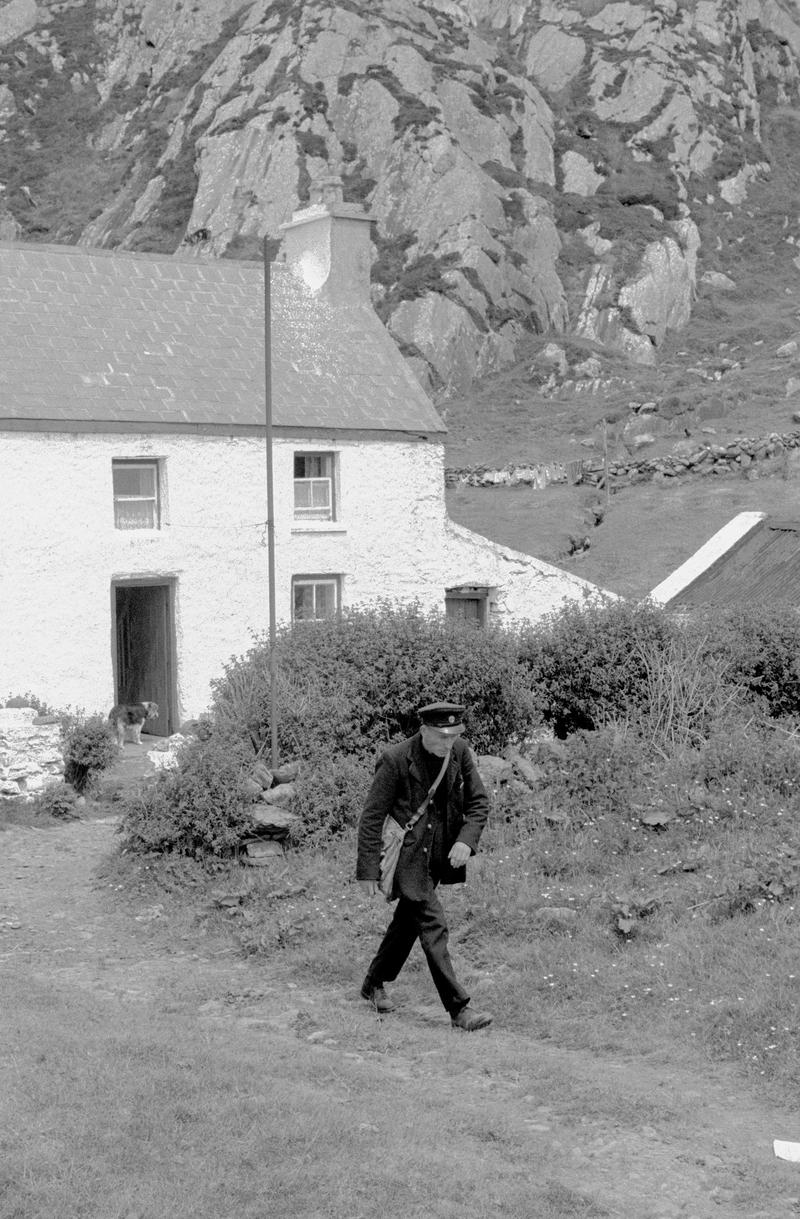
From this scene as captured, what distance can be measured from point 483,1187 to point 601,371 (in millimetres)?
52996

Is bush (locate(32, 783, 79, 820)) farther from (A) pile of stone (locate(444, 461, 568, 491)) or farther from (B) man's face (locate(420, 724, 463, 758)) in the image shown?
(A) pile of stone (locate(444, 461, 568, 491))

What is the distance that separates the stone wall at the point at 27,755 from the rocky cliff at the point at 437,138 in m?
39.6

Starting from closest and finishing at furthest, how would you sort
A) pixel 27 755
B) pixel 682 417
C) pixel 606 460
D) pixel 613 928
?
pixel 613 928 → pixel 27 755 → pixel 606 460 → pixel 682 417

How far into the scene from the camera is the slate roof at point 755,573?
21.1 meters

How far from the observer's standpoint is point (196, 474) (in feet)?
75.2

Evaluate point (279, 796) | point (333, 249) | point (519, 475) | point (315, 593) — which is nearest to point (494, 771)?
point (279, 796)

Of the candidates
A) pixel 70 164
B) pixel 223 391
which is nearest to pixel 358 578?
pixel 223 391

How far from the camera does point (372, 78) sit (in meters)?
65.2

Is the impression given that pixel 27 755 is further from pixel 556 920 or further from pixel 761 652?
pixel 761 652

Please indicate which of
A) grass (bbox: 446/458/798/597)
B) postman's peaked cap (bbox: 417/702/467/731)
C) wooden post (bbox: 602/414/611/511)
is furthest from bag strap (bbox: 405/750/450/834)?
wooden post (bbox: 602/414/611/511)

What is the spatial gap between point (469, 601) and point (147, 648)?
19.3 feet

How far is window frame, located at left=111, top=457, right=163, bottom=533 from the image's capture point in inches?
882

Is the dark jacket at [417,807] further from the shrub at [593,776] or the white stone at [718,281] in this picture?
the white stone at [718,281]

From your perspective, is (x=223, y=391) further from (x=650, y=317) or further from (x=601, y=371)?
(x=650, y=317)
